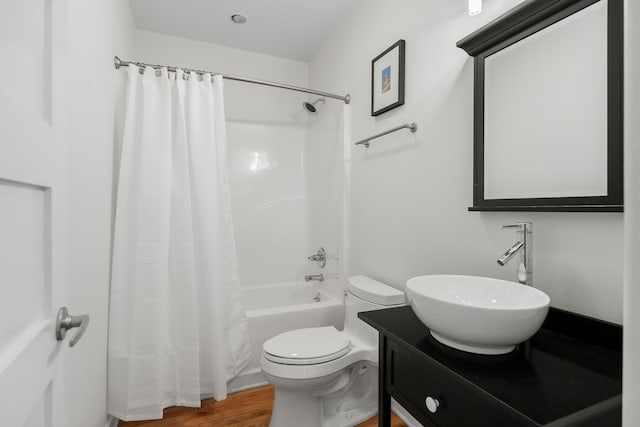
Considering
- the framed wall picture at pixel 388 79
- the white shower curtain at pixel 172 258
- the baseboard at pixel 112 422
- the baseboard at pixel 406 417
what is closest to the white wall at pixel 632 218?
the framed wall picture at pixel 388 79

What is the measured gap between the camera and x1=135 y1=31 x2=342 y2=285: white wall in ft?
8.83

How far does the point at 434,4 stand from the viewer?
1474 mm

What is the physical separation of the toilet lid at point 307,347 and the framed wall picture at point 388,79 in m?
1.31

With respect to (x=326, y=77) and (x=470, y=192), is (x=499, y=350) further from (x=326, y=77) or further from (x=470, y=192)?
(x=326, y=77)

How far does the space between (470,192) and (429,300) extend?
0.68m

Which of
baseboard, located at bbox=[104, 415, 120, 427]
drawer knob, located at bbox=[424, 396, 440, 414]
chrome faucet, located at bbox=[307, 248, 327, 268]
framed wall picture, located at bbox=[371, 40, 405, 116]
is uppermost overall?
framed wall picture, located at bbox=[371, 40, 405, 116]

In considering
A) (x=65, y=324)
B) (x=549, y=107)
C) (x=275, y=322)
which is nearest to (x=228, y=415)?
(x=275, y=322)

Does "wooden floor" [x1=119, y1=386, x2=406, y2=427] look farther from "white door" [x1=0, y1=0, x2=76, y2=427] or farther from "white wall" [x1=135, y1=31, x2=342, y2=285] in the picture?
"white door" [x1=0, y1=0, x2=76, y2=427]

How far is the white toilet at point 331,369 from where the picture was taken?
4.75 feet

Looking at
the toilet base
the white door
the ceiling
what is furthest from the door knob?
the ceiling

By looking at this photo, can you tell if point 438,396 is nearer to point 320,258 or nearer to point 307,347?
point 307,347

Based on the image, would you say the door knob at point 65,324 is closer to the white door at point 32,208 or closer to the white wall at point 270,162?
the white door at point 32,208

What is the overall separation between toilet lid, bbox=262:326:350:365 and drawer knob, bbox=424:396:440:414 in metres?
0.71

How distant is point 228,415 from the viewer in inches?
68.7
